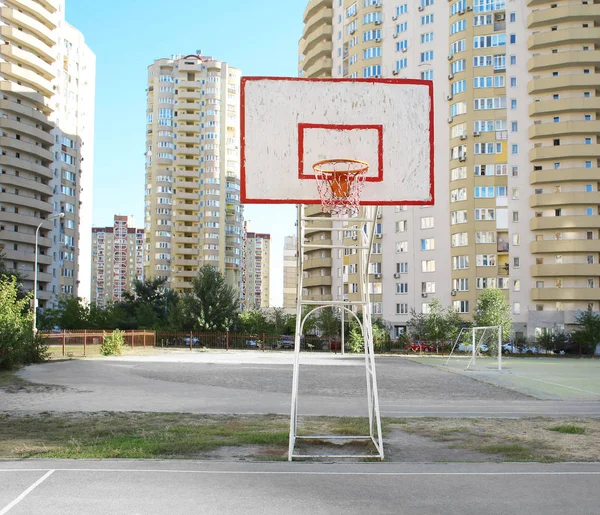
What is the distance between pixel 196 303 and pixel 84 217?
4989 centimetres

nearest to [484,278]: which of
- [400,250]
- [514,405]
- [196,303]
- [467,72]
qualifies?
[400,250]

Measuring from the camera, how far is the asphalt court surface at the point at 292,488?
748 centimetres

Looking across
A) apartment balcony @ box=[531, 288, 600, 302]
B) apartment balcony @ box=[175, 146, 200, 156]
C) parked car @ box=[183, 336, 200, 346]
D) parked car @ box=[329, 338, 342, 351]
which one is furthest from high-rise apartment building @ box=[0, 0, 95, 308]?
apartment balcony @ box=[531, 288, 600, 302]

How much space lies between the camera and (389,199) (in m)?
10.8

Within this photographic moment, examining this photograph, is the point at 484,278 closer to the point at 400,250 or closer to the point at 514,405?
the point at 400,250

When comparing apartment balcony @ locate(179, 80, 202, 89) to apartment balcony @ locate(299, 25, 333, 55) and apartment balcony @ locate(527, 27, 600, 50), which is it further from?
apartment balcony @ locate(527, 27, 600, 50)

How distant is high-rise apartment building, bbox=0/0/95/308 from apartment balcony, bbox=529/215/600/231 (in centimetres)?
5958

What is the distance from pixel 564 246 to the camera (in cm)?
7181

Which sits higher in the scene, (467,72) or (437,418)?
(467,72)

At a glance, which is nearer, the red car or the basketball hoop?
the basketball hoop

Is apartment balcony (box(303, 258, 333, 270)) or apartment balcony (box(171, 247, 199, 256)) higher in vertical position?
apartment balcony (box(171, 247, 199, 256))

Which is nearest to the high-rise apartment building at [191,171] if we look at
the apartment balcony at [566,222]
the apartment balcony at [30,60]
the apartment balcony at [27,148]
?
the apartment balcony at [30,60]

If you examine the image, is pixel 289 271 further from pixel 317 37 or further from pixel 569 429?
pixel 569 429

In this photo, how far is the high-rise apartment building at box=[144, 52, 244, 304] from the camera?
128375 millimetres
